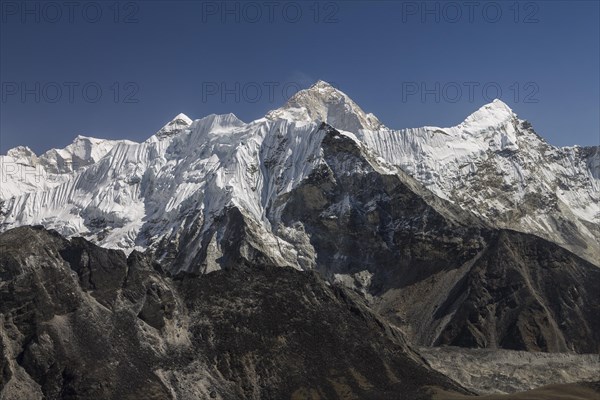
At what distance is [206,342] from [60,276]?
26.1m

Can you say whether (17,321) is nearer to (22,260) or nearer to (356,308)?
(22,260)

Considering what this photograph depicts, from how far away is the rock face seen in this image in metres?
155

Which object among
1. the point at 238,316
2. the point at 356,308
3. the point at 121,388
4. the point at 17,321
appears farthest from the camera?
the point at 356,308

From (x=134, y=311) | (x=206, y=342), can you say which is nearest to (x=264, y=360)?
(x=206, y=342)

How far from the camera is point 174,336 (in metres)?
170

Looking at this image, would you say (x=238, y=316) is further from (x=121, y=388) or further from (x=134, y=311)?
(x=121, y=388)

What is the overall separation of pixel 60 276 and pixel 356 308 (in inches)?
2093

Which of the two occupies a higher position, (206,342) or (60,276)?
(60,276)

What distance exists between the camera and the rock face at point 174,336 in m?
155

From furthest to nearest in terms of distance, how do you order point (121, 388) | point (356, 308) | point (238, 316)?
point (356, 308)
point (238, 316)
point (121, 388)

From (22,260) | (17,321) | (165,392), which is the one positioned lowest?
(165,392)

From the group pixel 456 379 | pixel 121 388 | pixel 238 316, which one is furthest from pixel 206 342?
pixel 456 379

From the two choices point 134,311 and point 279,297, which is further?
point 279,297

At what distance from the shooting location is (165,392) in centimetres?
15338
